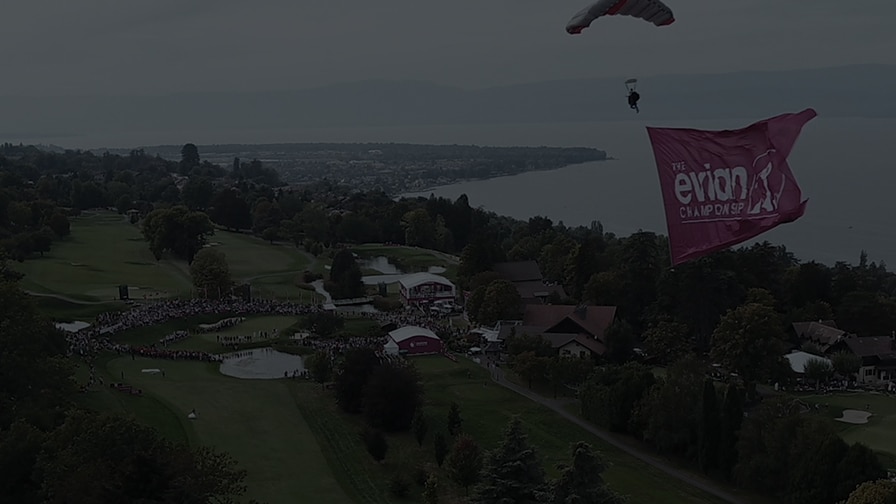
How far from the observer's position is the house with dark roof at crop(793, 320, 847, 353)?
3762 centimetres

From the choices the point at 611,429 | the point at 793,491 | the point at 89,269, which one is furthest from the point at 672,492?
the point at 89,269

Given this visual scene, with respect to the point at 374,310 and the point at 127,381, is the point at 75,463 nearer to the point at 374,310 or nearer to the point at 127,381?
the point at 127,381

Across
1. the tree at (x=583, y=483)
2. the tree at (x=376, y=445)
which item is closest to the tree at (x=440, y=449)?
the tree at (x=376, y=445)

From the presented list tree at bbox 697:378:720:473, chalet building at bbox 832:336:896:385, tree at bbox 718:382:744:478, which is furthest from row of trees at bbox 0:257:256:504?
chalet building at bbox 832:336:896:385

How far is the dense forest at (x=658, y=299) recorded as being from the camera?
2248 cm

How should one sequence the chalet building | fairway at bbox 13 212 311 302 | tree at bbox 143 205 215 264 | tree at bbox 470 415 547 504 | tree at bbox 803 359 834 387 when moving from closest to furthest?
tree at bbox 470 415 547 504, tree at bbox 803 359 834 387, the chalet building, fairway at bbox 13 212 311 302, tree at bbox 143 205 215 264

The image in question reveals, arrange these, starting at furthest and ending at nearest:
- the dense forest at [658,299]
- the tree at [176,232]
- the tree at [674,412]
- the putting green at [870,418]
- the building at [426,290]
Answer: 1. the tree at [176,232]
2. the building at [426,290]
3. the putting green at [870,418]
4. the tree at [674,412]
5. the dense forest at [658,299]

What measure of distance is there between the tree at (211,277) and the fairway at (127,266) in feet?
5.82

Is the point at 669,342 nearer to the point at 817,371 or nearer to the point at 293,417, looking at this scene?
the point at 817,371

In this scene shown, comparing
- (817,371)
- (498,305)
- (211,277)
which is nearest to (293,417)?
(498,305)

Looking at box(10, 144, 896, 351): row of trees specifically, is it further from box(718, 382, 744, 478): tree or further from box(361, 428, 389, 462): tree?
box(361, 428, 389, 462): tree

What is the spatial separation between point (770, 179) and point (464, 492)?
14.6 m

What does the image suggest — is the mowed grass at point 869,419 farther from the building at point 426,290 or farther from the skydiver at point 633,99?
the building at point 426,290

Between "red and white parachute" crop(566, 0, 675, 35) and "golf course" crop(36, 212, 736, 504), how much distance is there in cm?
1199
